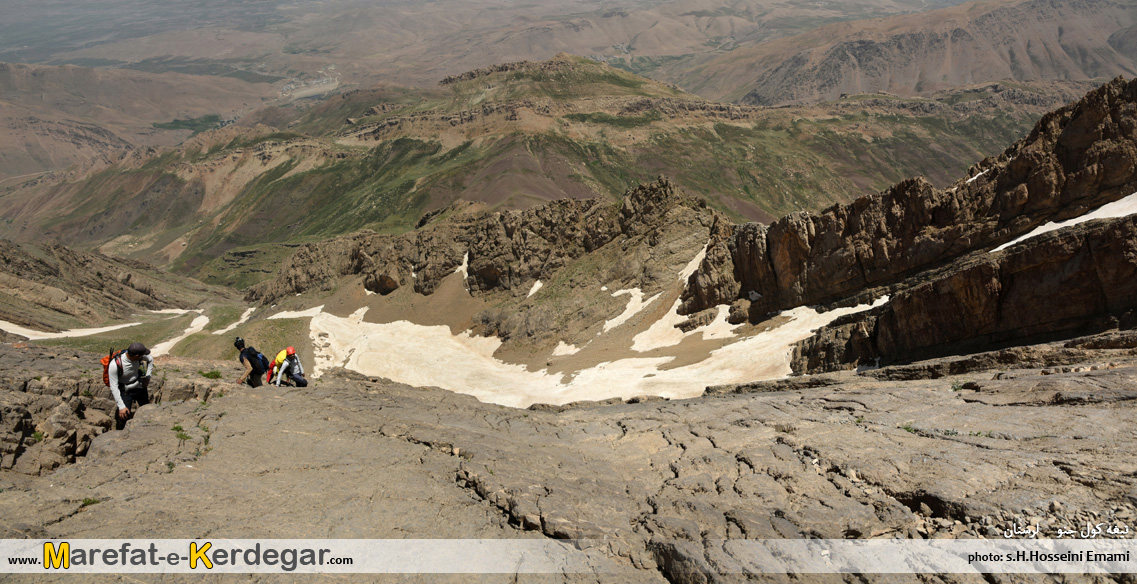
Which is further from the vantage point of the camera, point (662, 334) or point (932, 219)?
point (662, 334)

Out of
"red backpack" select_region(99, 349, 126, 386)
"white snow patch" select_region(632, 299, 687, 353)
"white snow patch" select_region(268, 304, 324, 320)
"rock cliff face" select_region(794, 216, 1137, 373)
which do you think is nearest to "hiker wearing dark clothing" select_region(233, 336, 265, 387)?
"red backpack" select_region(99, 349, 126, 386)

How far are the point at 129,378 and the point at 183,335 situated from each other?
2687 inches

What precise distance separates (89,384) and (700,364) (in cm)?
3162

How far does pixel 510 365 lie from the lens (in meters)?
53.9

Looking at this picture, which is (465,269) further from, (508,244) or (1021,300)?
(1021,300)

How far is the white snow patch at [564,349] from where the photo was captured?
170ft

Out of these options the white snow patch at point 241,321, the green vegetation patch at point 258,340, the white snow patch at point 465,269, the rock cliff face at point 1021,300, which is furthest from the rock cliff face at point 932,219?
the white snow patch at point 241,321

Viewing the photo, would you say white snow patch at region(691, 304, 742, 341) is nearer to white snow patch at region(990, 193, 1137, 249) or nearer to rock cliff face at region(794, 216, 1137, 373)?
rock cliff face at region(794, 216, 1137, 373)

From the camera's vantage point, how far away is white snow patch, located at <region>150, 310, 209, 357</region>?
66.2 meters

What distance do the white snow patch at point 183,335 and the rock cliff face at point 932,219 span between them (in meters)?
57.7

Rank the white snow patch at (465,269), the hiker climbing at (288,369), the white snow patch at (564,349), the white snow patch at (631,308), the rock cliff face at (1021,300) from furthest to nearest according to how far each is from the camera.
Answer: the white snow patch at (465,269) → the white snow patch at (631,308) → the white snow patch at (564,349) → the rock cliff face at (1021,300) → the hiker climbing at (288,369)

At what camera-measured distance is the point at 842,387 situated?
2088cm

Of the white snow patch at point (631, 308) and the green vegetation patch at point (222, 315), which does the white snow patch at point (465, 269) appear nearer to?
the white snow patch at point (631, 308)

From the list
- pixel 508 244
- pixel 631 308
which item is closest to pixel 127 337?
pixel 508 244
